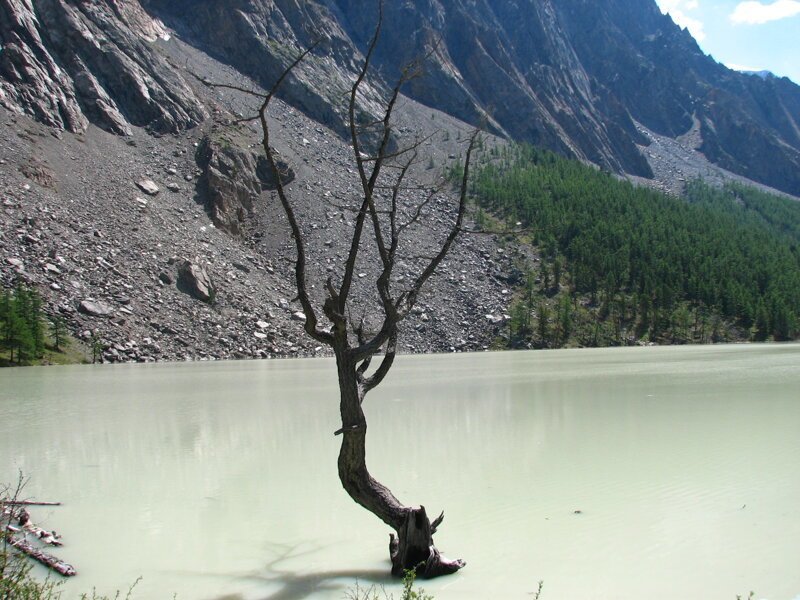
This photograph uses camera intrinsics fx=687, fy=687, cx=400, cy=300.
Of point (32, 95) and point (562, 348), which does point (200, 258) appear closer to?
point (32, 95)

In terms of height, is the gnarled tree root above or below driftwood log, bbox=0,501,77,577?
above

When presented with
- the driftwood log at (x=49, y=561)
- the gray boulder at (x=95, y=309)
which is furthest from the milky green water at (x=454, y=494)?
the gray boulder at (x=95, y=309)

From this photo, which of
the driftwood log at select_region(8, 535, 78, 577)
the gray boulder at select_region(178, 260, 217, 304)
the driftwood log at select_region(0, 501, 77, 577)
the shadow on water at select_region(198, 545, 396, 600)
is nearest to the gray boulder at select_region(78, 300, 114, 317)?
the gray boulder at select_region(178, 260, 217, 304)

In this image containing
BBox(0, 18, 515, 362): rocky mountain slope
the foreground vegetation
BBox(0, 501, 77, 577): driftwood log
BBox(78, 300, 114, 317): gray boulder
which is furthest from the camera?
the foreground vegetation

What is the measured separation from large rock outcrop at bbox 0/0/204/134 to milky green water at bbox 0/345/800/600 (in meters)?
71.3

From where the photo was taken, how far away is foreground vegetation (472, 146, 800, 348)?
9519 cm

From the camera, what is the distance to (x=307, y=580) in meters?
7.30

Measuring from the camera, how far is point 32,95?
79.8 m

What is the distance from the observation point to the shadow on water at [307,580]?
273 inches

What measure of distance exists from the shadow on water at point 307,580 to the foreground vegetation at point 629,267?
75.4 m

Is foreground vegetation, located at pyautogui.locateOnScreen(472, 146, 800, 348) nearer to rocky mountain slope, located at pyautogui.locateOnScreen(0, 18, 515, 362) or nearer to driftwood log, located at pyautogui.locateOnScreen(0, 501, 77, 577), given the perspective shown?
rocky mountain slope, located at pyautogui.locateOnScreen(0, 18, 515, 362)

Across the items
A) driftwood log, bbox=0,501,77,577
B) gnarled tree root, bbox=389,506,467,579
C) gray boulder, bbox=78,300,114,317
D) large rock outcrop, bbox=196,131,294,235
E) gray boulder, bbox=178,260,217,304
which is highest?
large rock outcrop, bbox=196,131,294,235

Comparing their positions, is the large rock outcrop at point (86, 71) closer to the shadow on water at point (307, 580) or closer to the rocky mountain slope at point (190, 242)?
the rocky mountain slope at point (190, 242)

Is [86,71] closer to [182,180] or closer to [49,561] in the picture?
[182,180]
